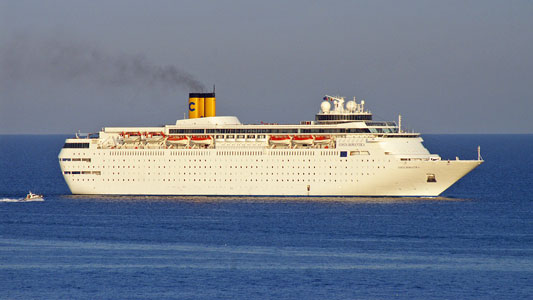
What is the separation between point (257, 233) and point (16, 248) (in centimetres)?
1355

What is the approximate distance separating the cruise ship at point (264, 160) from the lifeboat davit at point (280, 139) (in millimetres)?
77

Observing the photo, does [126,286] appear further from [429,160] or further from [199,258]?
[429,160]

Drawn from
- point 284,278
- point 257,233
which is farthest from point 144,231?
point 284,278

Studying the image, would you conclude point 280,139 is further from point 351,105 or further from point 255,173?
point 351,105

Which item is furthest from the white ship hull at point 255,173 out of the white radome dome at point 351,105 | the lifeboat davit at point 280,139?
the white radome dome at point 351,105

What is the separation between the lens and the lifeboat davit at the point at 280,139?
252ft

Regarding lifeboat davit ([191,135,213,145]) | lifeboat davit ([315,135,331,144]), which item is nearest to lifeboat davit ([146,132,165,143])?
lifeboat davit ([191,135,213,145])

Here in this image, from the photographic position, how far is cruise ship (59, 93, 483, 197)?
243 feet

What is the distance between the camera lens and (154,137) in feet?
262

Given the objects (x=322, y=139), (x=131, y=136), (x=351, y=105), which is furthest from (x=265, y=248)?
(x=131, y=136)

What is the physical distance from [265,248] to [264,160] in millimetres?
21840

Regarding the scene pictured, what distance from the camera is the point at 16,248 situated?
54938 mm

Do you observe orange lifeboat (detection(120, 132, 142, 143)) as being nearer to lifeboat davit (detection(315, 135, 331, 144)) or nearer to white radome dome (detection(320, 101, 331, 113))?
lifeboat davit (detection(315, 135, 331, 144))

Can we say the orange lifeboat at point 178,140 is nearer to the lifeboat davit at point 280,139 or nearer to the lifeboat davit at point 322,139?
the lifeboat davit at point 280,139
